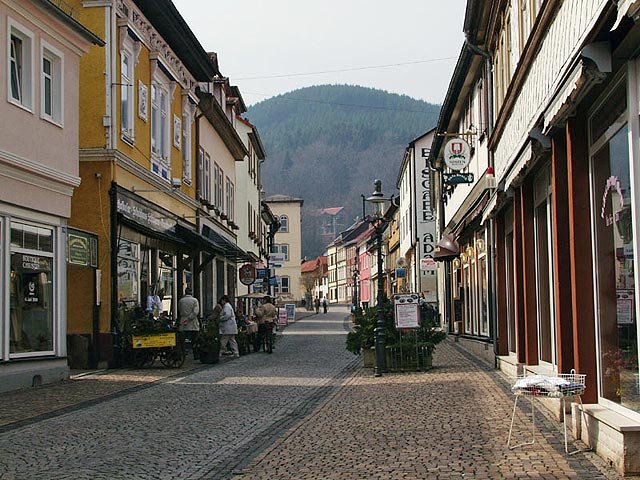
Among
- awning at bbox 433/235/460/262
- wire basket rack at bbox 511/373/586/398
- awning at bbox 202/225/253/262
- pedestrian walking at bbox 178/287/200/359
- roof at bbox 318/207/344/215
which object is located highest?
roof at bbox 318/207/344/215

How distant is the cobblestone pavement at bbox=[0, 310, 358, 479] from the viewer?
9.12m

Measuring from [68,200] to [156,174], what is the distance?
283 inches

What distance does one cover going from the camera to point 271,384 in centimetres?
1789

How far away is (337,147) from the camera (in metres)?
171

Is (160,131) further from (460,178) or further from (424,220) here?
(424,220)

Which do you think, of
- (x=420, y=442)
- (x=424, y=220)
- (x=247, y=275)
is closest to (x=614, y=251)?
(x=420, y=442)

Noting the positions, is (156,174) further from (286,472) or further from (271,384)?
(286,472)

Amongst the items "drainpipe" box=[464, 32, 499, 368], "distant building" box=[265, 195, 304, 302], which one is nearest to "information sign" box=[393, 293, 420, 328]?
"drainpipe" box=[464, 32, 499, 368]

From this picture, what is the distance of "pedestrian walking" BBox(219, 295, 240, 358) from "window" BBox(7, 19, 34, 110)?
9418mm

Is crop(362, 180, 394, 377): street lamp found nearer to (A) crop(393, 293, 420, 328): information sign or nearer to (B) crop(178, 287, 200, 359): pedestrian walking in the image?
(A) crop(393, 293, 420, 328): information sign

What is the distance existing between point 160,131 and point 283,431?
1735 centimetres

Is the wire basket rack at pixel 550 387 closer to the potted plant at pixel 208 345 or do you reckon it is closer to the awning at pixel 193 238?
the potted plant at pixel 208 345

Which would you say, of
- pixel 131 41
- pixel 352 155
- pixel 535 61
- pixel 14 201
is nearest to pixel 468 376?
pixel 535 61

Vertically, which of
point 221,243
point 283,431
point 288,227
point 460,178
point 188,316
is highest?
point 288,227
